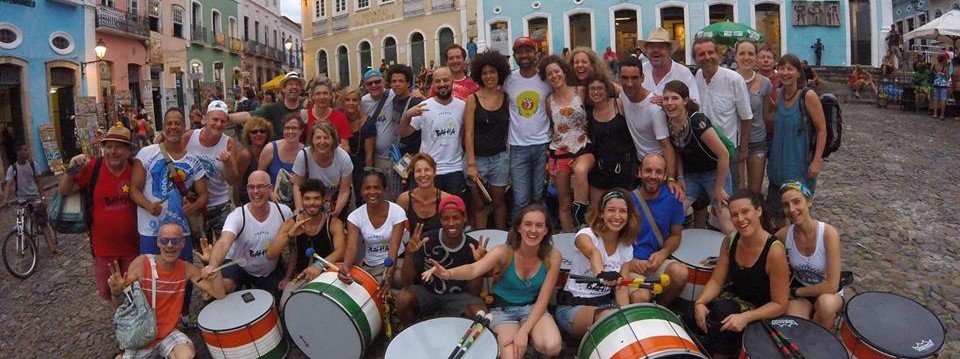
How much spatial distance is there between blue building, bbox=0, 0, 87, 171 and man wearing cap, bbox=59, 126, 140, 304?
14.8 m

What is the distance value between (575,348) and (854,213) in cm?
488

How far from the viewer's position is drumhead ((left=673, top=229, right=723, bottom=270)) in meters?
4.43

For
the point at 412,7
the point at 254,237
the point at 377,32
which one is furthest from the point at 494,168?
the point at 377,32

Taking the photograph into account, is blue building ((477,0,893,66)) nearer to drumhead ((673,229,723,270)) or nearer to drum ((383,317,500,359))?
drumhead ((673,229,723,270))

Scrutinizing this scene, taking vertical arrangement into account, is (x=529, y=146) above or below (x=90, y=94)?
below

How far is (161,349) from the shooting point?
436cm

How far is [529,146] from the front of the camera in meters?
5.56

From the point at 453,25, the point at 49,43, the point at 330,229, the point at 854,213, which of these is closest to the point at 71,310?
the point at 330,229

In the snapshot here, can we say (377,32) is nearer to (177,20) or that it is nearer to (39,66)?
(177,20)

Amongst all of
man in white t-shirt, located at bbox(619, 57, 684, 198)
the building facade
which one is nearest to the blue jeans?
man in white t-shirt, located at bbox(619, 57, 684, 198)

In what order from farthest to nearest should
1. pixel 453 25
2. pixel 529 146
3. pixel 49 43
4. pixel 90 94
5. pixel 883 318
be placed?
1. pixel 453 25
2. pixel 90 94
3. pixel 49 43
4. pixel 529 146
5. pixel 883 318

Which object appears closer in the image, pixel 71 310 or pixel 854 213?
pixel 71 310

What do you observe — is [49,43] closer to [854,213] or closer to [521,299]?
[521,299]

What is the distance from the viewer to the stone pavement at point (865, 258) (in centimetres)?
536
